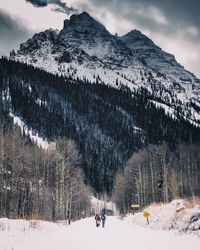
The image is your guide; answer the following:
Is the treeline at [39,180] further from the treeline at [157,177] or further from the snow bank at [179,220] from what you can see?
the snow bank at [179,220]

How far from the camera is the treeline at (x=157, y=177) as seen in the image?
279 feet

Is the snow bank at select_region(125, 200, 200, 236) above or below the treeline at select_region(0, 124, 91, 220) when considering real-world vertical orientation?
below

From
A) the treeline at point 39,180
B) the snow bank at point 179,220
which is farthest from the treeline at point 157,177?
the snow bank at point 179,220

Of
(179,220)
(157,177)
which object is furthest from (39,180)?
(179,220)

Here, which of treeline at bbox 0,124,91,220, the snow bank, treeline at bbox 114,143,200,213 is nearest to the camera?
the snow bank

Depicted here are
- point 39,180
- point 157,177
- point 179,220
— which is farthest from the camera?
point 157,177

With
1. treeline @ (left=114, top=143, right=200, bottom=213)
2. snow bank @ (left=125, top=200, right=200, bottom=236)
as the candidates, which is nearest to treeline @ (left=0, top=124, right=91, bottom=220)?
treeline @ (left=114, top=143, right=200, bottom=213)

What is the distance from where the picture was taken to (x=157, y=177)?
8950cm

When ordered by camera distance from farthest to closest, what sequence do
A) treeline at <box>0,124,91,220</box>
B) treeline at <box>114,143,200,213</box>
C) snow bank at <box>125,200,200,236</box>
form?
treeline at <box>114,143,200,213</box>, treeline at <box>0,124,91,220</box>, snow bank at <box>125,200,200,236</box>

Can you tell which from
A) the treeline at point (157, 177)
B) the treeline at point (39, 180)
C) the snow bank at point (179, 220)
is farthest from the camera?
the treeline at point (157, 177)

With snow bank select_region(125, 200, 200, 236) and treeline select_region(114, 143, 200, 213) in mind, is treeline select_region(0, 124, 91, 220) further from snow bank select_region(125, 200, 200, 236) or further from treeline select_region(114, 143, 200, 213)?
snow bank select_region(125, 200, 200, 236)

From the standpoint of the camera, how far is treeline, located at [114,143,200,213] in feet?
279

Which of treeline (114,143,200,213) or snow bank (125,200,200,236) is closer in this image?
snow bank (125,200,200,236)

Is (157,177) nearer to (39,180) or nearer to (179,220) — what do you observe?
(39,180)
